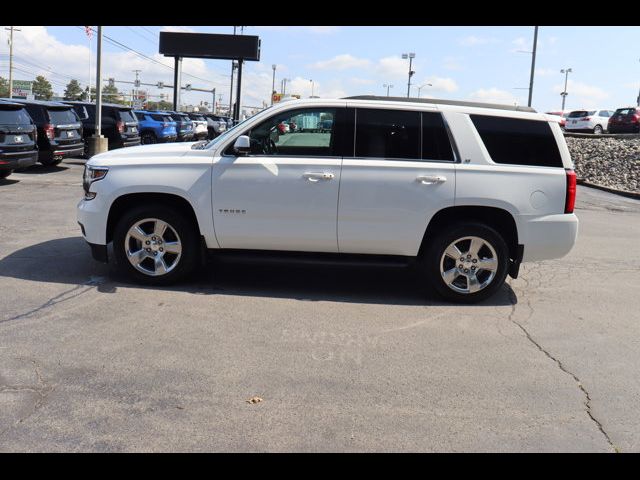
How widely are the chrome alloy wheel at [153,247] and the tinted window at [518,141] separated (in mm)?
3239

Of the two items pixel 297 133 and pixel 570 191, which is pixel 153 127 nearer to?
pixel 297 133

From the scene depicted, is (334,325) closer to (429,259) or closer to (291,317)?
(291,317)

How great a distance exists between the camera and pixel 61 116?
15945 mm

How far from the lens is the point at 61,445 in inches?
126

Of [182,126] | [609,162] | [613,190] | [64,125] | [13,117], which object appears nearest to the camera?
[13,117]

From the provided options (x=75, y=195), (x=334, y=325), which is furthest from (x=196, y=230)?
(x=75, y=195)

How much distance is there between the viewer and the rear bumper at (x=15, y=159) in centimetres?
1243

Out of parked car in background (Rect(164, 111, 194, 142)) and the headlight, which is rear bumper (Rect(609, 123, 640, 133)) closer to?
parked car in background (Rect(164, 111, 194, 142))

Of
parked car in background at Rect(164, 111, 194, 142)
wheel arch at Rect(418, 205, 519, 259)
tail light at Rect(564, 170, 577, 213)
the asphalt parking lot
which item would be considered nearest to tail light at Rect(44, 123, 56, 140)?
the asphalt parking lot

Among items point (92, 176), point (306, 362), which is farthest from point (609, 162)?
point (306, 362)

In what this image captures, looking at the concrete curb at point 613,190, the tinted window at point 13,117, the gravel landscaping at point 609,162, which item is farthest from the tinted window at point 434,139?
the gravel landscaping at point 609,162

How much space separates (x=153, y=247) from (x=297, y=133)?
6.07 feet

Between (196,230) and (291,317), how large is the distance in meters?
1.42

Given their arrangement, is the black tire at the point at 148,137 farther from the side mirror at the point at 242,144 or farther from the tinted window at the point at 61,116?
the side mirror at the point at 242,144
